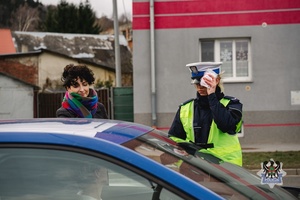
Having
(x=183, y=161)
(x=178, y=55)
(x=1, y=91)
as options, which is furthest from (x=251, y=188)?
(x=1, y=91)

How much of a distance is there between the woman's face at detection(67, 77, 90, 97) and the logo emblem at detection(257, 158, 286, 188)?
1.90m

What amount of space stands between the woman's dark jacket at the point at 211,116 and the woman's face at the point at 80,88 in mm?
867

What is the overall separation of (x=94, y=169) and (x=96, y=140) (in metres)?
0.14

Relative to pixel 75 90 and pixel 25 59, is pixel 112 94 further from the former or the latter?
pixel 25 59

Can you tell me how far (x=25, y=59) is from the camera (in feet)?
109

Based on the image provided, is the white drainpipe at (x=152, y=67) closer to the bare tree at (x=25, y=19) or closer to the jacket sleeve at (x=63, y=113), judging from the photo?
the jacket sleeve at (x=63, y=113)

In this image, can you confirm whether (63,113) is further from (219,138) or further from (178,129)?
(219,138)

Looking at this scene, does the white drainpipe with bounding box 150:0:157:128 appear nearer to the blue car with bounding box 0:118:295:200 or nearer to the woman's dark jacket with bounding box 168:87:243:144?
the woman's dark jacket with bounding box 168:87:243:144

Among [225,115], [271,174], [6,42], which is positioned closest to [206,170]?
[271,174]

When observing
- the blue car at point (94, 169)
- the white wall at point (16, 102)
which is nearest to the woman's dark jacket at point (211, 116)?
the blue car at point (94, 169)

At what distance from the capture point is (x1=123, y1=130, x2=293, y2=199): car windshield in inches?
102

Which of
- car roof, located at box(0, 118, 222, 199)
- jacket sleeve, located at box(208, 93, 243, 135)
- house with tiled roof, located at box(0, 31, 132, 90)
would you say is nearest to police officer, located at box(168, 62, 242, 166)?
jacket sleeve, located at box(208, 93, 243, 135)

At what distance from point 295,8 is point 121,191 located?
13.5 meters

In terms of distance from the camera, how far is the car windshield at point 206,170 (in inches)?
102
